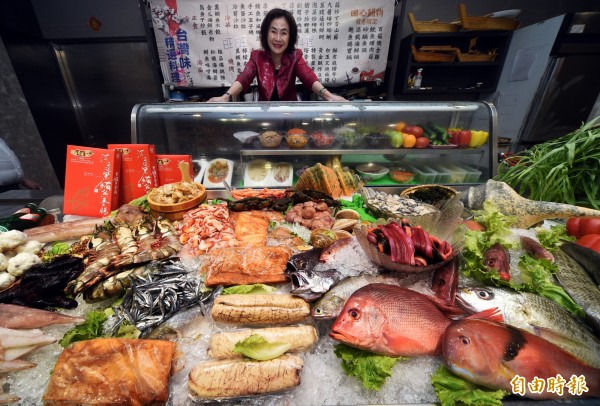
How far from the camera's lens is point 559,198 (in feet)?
8.46

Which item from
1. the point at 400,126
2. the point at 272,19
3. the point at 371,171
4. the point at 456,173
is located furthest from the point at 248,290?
the point at 272,19

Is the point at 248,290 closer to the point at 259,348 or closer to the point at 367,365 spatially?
the point at 259,348

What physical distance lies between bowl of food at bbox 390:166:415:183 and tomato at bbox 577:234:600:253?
1.78 m

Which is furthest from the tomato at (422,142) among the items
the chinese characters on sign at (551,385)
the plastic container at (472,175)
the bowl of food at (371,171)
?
the chinese characters on sign at (551,385)

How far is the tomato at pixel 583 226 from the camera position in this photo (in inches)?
76.4

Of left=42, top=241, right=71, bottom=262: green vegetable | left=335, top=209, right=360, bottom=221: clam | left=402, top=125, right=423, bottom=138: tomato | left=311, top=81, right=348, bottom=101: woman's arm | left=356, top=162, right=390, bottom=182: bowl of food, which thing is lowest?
left=42, top=241, right=71, bottom=262: green vegetable

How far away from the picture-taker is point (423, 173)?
11.1ft

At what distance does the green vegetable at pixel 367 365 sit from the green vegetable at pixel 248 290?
1.99 feet

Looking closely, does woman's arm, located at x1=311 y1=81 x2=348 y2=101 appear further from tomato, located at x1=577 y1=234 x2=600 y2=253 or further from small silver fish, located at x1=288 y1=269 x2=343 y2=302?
tomato, located at x1=577 y1=234 x2=600 y2=253

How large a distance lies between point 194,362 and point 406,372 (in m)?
1.16

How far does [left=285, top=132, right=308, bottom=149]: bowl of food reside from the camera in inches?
126

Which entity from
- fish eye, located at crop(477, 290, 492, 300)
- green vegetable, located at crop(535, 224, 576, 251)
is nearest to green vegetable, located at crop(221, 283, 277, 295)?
fish eye, located at crop(477, 290, 492, 300)

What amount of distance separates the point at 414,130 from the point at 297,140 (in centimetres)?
160

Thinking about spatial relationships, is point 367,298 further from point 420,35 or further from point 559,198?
point 420,35
